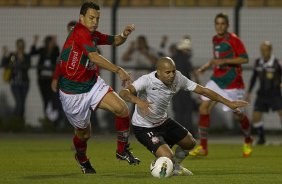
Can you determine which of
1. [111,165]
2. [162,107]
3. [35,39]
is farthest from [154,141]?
[35,39]

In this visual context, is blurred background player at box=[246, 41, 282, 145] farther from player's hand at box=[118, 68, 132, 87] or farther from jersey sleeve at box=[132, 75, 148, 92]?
player's hand at box=[118, 68, 132, 87]

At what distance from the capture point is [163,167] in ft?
46.4

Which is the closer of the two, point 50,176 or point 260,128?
point 50,176

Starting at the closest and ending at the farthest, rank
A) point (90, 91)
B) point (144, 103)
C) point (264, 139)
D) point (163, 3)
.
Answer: point (144, 103) < point (90, 91) < point (264, 139) < point (163, 3)

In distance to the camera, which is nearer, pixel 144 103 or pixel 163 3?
pixel 144 103

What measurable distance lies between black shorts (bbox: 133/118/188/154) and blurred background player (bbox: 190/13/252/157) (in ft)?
14.1

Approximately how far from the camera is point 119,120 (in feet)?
49.8

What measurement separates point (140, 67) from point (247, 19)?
291 centimetres

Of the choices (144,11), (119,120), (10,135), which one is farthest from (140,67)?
(119,120)

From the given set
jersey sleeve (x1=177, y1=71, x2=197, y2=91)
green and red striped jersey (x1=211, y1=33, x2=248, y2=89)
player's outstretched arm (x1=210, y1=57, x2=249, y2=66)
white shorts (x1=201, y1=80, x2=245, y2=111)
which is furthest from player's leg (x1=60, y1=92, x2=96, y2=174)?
green and red striped jersey (x1=211, y1=33, x2=248, y2=89)

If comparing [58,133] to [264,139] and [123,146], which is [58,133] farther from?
[123,146]

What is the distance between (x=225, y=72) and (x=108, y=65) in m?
5.92

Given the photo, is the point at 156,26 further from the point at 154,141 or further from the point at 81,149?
the point at 154,141

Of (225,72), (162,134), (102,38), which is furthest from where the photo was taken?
(225,72)
